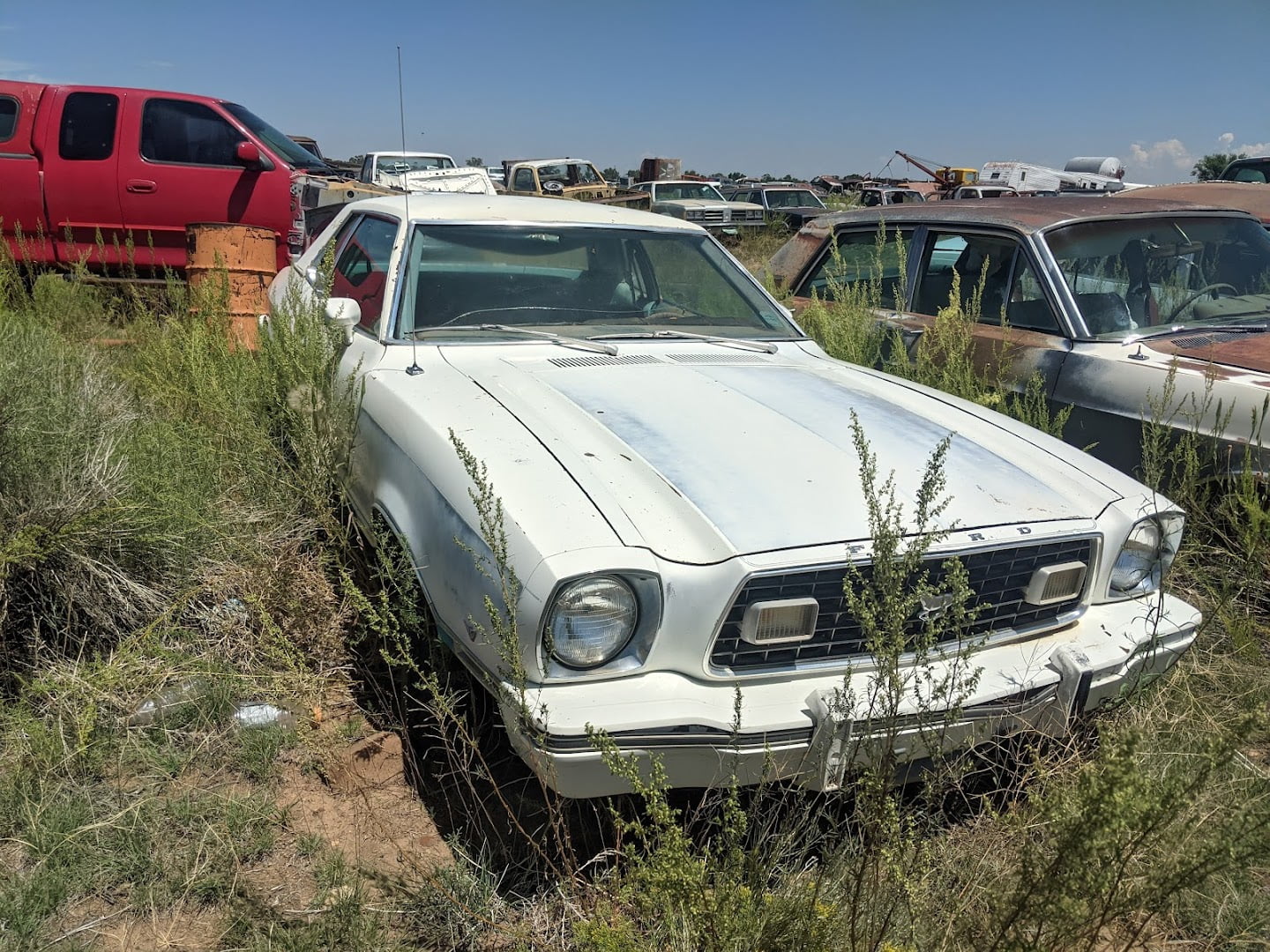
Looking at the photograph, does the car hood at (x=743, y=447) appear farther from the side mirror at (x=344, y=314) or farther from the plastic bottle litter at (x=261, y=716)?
the plastic bottle litter at (x=261, y=716)

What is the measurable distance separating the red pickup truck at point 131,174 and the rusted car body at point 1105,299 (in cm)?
461

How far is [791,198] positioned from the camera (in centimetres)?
2155

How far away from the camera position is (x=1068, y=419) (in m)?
4.23

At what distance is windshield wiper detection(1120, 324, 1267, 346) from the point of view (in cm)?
425

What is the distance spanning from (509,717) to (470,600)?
1.00 feet

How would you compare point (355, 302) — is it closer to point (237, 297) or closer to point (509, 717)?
point (509, 717)

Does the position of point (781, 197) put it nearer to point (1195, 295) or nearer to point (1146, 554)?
point (1195, 295)

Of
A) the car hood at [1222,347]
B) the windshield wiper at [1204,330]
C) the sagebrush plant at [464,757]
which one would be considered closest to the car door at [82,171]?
the sagebrush plant at [464,757]

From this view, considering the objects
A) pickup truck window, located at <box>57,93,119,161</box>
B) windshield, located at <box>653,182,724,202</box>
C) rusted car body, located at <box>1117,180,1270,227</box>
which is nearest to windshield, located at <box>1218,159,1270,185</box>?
rusted car body, located at <box>1117,180,1270,227</box>

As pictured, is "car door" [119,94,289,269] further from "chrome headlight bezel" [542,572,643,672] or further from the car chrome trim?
the car chrome trim


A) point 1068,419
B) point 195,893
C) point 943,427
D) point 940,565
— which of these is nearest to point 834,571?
point 940,565

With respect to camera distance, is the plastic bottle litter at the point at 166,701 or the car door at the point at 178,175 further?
the car door at the point at 178,175

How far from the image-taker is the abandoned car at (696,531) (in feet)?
6.82

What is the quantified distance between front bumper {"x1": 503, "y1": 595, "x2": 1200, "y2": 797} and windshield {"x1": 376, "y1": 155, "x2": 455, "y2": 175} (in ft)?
54.4
